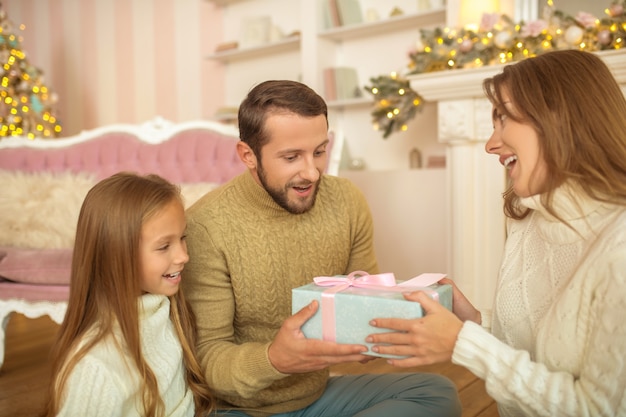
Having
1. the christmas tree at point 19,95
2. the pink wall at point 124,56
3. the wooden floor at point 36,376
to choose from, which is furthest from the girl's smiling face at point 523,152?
the christmas tree at point 19,95

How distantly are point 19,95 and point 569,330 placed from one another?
5149 millimetres

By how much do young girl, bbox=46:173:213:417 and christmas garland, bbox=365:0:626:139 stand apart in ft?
5.98

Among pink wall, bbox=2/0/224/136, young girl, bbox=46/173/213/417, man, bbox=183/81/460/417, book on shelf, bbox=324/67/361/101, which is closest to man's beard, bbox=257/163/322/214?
man, bbox=183/81/460/417

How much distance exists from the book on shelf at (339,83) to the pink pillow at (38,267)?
214 cm

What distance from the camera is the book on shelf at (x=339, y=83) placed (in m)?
4.03

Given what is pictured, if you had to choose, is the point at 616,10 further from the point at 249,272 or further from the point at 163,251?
the point at 163,251

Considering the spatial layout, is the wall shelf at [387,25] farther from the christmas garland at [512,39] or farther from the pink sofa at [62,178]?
the pink sofa at [62,178]

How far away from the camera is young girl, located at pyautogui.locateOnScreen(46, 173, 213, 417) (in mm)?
1214

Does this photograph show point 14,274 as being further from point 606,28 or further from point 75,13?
point 75,13

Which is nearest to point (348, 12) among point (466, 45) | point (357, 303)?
point (466, 45)

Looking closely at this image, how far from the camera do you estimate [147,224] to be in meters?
1.31

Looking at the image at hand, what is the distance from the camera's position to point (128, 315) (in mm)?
1271

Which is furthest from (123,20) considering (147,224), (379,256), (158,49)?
(147,224)

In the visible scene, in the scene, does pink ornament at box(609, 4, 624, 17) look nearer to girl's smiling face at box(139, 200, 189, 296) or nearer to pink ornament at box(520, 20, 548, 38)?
pink ornament at box(520, 20, 548, 38)
